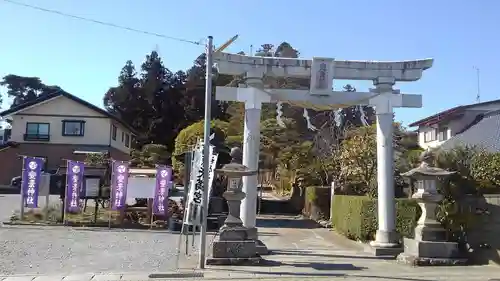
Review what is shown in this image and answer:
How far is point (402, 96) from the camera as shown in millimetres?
15250

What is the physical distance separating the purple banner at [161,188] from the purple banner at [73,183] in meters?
3.15

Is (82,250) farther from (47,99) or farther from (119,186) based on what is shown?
(47,99)

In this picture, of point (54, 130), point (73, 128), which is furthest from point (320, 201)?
point (54, 130)

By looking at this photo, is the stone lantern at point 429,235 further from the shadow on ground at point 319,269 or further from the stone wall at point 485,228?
the shadow on ground at point 319,269

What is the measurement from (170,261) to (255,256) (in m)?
2.25

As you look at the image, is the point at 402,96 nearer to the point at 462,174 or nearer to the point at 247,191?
the point at 462,174

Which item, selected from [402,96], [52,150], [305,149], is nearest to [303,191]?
[305,149]

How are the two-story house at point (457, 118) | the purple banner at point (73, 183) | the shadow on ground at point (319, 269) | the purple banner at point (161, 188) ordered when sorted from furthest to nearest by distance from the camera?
the two-story house at point (457, 118) < the purple banner at point (161, 188) < the purple banner at point (73, 183) < the shadow on ground at point (319, 269)

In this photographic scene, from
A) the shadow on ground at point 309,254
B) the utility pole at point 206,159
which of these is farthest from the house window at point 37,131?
the utility pole at point 206,159

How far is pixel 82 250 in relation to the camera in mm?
14422

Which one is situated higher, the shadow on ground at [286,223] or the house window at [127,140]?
the house window at [127,140]

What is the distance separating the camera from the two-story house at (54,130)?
41188 millimetres

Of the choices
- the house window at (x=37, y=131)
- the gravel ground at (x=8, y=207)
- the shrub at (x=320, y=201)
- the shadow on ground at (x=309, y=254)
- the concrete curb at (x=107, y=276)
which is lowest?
the concrete curb at (x=107, y=276)

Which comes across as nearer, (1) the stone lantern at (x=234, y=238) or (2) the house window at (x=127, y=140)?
(1) the stone lantern at (x=234, y=238)
